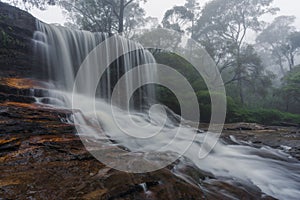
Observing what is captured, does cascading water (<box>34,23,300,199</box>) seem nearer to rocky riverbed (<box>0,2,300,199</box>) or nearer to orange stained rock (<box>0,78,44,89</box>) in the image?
rocky riverbed (<box>0,2,300,199</box>)

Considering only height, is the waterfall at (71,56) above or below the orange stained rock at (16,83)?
above

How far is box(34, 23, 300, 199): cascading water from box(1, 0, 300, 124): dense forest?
203 centimetres

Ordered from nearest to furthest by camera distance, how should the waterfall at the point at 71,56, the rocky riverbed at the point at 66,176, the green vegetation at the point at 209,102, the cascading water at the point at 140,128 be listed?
1. the rocky riverbed at the point at 66,176
2. the cascading water at the point at 140,128
3. the waterfall at the point at 71,56
4. the green vegetation at the point at 209,102

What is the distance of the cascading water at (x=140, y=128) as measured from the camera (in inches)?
126

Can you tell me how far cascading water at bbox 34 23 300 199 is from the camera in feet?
10.5

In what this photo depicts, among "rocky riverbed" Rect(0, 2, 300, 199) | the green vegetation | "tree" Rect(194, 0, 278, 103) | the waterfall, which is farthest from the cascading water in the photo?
"tree" Rect(194, 0, 278, 103)

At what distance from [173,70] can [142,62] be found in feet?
14.9

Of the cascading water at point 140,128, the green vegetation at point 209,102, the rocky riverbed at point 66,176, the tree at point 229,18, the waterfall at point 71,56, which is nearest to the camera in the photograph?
the rocky riverbed at point 66,176

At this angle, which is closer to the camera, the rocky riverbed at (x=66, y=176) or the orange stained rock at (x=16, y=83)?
the rocky riverbed at (x=66, y=176)

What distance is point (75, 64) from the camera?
8.55 m

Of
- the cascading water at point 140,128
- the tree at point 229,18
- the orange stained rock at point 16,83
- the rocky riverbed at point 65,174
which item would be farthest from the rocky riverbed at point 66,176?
the tree at point 229,18

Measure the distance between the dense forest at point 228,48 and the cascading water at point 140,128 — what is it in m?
2.03

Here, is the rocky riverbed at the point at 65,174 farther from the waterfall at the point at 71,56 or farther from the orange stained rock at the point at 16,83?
the waterfall at the point at 71,56

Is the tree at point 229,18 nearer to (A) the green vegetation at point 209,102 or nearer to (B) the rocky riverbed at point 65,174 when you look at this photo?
(A) the green vegetation at point 209,102
